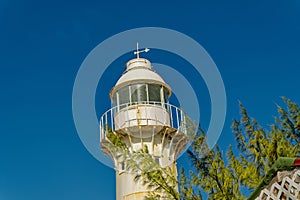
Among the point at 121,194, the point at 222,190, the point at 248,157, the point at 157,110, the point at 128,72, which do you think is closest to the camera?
the point at 222,190

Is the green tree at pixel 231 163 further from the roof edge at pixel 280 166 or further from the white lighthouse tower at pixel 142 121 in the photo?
the white lighthouse tower at pixel 142 121

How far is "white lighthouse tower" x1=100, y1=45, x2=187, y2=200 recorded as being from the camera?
1583 centimetres

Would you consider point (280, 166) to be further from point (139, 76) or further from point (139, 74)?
point (139, 74)

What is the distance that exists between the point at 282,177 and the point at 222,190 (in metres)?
1.92

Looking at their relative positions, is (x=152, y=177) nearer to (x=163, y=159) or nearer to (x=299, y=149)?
(x=299, y=149)

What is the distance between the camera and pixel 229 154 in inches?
279

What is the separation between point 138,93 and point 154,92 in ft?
2.09

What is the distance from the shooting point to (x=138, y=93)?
56.0 ft

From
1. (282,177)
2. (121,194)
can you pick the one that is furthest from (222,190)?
(121,194)

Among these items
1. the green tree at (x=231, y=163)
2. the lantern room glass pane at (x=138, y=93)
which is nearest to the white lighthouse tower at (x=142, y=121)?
the lantern room glass pane at (x=138, y=93)

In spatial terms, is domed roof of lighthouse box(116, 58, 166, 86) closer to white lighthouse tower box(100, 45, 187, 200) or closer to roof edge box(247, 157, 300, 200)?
white lighthouse tower box(100, 45, 187, 200)

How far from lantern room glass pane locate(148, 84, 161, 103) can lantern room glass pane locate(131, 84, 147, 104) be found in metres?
0.24

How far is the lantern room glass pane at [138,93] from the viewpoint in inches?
665

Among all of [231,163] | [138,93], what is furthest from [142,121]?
[231,163]
